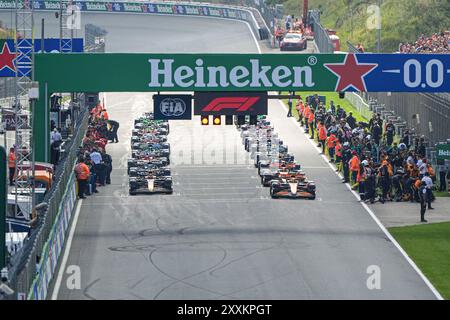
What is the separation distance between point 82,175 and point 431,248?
11.9 m

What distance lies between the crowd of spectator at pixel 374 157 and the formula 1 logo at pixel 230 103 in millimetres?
4278

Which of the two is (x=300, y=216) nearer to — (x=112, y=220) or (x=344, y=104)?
(x=112, y=220)

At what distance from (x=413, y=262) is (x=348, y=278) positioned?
3198 mm

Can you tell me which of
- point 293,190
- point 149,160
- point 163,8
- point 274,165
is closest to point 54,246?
point 293,190

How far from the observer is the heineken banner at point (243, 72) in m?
43.7

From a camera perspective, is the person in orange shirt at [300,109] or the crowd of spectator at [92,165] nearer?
the crowd of spectator at [92,165]

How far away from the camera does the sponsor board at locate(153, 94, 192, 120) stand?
148 feet

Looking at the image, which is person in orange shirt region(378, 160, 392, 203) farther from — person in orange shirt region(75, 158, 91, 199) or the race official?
person in orange shirt region(75, 158, 91, 199)

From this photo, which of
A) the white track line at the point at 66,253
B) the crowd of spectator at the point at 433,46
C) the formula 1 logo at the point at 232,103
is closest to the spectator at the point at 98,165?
the white track line at the point at 66,253

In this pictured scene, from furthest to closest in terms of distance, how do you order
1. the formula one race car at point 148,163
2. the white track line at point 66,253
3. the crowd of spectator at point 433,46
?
the crowd of spectator at point 433,46, the formula one race car at point 148,163, the white track line at point 66,253

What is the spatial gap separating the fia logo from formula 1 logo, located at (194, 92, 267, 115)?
26.2 inches

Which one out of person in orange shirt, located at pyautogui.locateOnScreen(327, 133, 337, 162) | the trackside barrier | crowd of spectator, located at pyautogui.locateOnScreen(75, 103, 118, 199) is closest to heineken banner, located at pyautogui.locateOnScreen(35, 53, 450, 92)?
the trackside barrier

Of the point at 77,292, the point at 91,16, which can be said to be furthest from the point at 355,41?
the point at 77,292

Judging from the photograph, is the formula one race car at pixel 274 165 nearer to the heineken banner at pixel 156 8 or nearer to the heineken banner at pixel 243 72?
the heineken banner at pixel 243 72
